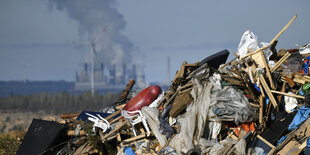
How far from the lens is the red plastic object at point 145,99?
8962 millimetres

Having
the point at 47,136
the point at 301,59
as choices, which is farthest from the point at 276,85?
the point at 47,136

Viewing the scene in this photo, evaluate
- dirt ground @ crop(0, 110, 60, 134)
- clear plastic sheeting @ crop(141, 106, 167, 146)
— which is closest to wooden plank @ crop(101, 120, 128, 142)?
clear plastic sheeting @ crop(141, 106, 167, 146)

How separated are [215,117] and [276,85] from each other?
181 cm

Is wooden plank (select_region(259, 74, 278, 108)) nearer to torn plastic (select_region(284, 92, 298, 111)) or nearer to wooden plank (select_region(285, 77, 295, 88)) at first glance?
torn plastic (select_region(284, 92, 298, 111))

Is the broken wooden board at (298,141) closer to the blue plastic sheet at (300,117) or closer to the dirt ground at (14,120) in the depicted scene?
the blue plastic sheet at (300,117)

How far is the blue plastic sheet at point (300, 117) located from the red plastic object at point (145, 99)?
3.23m

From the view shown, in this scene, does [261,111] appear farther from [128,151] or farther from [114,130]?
[114,130]

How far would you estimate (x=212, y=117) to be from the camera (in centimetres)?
764

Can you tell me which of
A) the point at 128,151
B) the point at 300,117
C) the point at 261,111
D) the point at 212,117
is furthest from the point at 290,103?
the point at 128,151

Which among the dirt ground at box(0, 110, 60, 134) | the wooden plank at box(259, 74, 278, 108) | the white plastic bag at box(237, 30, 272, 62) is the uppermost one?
the white plastic bag at box(237, 30, 272, 62)

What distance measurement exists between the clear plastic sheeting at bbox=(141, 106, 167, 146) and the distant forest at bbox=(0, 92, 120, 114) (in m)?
31.7

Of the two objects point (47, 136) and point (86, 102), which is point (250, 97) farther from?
point (86, 102)

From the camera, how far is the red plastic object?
896 cm

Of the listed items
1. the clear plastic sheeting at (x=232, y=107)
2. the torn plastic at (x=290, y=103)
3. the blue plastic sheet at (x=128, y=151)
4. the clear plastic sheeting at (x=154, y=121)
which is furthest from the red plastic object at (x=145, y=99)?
the torn plastic at (x=290, y=103)
